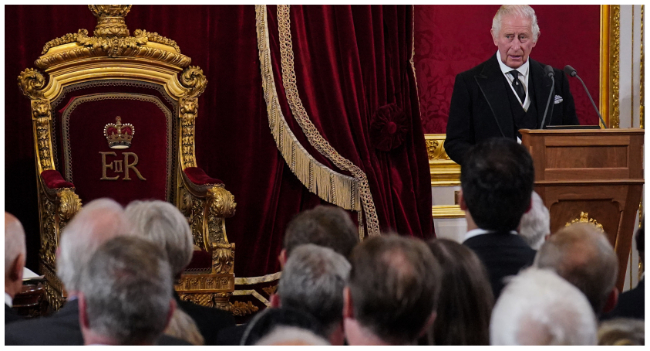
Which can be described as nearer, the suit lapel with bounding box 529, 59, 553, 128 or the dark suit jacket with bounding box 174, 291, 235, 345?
the dark suit jacket with bounding box 174, 291, 235, 345

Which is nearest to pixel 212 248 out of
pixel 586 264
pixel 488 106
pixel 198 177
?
pixel 198 177

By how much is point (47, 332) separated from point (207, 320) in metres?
0.39

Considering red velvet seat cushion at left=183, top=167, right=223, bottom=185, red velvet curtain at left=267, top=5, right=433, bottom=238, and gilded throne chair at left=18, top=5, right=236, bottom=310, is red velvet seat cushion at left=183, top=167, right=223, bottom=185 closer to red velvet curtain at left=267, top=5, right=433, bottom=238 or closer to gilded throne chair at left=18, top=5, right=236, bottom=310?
gilded throne chair at left=18, top=5, right=236, bottom=310

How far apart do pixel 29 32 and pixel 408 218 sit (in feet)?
6.68

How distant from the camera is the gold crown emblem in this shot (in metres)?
3.75

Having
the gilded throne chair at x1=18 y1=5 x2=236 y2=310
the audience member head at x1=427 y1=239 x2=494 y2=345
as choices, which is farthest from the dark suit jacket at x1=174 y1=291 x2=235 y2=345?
the gilded throne chair at x1=18 y1=5 x2=236 y2=310

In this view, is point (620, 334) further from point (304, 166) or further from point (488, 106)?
point (304, 166)

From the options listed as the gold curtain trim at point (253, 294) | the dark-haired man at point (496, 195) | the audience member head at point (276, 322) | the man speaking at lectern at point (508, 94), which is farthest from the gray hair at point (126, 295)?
the gold curtain trim at point (253, 294)

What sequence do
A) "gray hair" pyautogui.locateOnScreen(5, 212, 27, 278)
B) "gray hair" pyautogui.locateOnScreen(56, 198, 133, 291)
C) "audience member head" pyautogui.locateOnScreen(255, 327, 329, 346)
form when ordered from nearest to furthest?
"audience member head" pyautogui.locateOnScreen(255, 327, 329, 346)
"gray hair" pyautogui.locateOnScreen(56, 198, 133, 291)
"gray hair" pyautogui.locateOnScreen(5, 212, 27, 278)

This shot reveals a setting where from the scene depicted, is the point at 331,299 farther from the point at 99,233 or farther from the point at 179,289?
the point at 179,289

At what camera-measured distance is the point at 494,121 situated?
3.52m

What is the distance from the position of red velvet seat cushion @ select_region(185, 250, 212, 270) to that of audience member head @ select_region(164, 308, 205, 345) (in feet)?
5.68

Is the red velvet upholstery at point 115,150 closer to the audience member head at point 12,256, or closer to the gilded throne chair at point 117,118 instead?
the gilded throne chair at point 117,118

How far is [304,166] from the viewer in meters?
4.04
